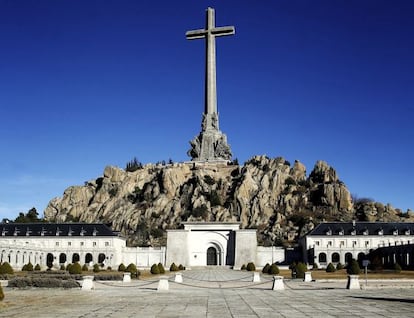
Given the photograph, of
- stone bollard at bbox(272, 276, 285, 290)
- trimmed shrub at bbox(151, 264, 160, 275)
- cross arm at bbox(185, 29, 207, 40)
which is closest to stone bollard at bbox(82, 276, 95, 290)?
stone bollard at bbox(272, 276, 285, 290)

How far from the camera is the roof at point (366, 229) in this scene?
82375 mm

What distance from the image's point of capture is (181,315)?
55.2 ft

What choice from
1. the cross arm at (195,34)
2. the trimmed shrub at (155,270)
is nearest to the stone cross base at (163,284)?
the trimmed shrub at (155,270)

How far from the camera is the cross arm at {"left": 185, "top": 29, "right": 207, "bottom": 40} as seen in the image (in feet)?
Answer: 363

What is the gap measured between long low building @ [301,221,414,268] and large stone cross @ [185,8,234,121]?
4006cm

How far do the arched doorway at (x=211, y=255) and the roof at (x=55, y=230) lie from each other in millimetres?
15973

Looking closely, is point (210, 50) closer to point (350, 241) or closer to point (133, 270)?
point (350, 241)

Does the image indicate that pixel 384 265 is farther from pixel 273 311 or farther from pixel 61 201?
pixel 61 201

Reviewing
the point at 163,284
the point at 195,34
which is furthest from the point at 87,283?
the point at 195,34

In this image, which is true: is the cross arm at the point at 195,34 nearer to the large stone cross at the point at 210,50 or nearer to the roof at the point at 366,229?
the large stone cross at the point at 210,50

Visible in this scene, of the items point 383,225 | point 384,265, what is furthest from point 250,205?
point 384,265

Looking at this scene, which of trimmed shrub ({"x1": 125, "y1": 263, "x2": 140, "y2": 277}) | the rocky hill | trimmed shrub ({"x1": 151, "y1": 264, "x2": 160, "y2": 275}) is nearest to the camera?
trimmed shrub ({"x1": 125, "y1": 263, "x2": 140, "y2": 277})

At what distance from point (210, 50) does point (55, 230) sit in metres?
49.3

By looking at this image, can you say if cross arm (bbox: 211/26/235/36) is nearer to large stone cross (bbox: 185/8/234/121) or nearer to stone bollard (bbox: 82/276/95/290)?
large stone cross (bbox: 185/8/234/121)
